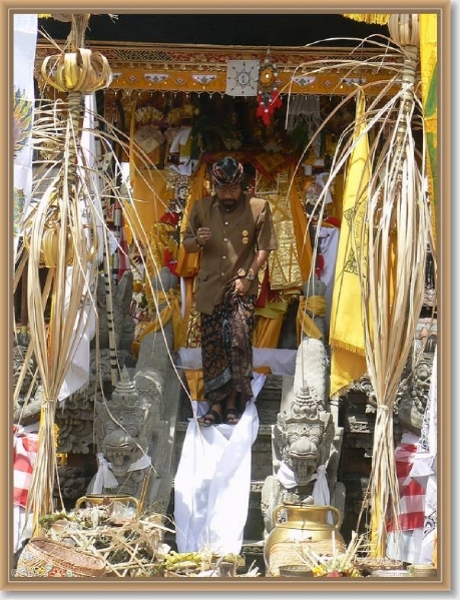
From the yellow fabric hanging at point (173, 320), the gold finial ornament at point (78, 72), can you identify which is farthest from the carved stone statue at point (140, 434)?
the gold finial ornament at point (78, 72)

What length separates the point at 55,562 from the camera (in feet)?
22.5

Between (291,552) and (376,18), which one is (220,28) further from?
(291,552)

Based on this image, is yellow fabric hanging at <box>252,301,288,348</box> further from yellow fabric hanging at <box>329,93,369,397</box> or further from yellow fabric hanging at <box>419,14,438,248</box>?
yellow fabric hanging at <box>419,14,438,248</box>

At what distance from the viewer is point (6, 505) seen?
6875mm

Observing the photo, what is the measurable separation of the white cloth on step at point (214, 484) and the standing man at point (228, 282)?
13 cm

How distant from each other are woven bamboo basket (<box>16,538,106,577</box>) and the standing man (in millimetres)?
1995

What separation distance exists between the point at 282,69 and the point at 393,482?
142 inches

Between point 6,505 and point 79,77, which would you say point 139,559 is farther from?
point 79,77

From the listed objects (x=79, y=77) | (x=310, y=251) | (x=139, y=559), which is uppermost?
(x=79, y=77)

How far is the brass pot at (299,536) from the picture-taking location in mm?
7316

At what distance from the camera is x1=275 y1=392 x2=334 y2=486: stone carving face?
26.3ft

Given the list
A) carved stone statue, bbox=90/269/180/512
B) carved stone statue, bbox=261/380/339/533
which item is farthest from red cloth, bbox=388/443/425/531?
carved stone statue, bbox=90/269/180/512

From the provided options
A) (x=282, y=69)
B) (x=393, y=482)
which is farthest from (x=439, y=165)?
(x=282, y=69)

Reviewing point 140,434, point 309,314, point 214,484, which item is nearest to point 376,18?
point 309,314
